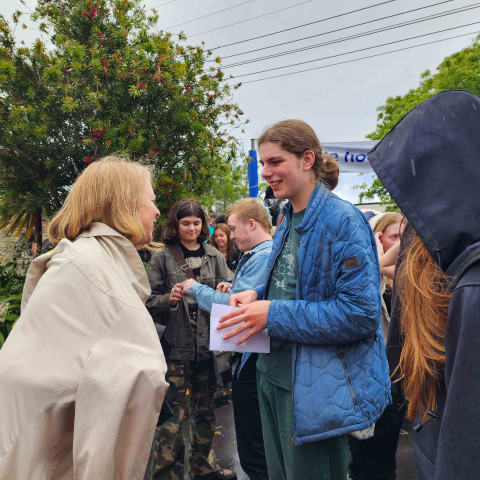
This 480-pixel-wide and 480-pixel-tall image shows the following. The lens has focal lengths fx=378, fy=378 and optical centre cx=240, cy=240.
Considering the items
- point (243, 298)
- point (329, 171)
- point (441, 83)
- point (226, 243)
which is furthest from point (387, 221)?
point (441, 83)

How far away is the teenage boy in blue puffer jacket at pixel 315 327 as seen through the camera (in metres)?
1.62

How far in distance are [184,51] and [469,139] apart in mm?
5874

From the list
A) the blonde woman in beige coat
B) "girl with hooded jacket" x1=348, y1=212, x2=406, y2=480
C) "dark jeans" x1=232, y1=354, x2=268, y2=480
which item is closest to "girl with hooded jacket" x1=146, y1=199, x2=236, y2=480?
"dark jeans" x1=232, y1=354, x2=268, y2=480

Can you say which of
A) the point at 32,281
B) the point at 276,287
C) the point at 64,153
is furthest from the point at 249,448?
the point at 64,153

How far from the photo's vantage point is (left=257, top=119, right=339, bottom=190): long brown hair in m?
1.96

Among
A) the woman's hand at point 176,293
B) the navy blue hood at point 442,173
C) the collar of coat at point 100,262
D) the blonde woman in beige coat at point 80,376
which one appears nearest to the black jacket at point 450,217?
the navy blue hood at point 442,173

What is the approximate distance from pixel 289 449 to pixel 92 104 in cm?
465

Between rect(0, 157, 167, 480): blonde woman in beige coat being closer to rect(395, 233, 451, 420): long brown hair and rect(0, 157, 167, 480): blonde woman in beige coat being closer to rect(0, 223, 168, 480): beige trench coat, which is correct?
rect(0, 223, 168, 480): beige trench coat

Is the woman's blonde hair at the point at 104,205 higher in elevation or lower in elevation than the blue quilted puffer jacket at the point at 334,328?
higher

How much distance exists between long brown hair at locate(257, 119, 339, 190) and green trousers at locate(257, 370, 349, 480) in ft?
3.88

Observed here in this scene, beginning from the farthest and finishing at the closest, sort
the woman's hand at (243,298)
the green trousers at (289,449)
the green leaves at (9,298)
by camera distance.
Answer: the green leaves at (9,298) < the woman's hand at (243,298) < the green trousers at (289,449)

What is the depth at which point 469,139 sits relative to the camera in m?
0.82

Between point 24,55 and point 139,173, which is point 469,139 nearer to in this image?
point 139,173

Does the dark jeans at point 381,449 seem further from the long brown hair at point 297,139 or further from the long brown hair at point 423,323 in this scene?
the long brown hair at point 423,323
